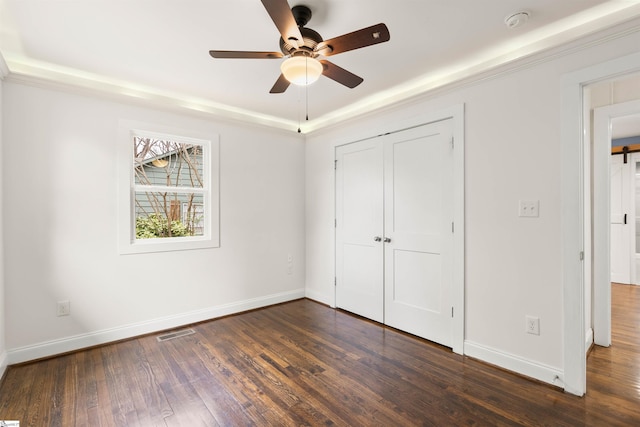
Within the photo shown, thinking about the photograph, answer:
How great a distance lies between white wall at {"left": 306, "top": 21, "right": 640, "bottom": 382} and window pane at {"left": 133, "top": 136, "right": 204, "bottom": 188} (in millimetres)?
2679

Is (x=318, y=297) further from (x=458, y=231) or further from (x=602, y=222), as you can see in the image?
(x=602, y=222)

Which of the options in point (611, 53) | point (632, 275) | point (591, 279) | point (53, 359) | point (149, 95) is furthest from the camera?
point (632, 275)

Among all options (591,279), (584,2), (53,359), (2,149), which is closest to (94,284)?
(53,359)

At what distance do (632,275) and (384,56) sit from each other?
568 centimetres

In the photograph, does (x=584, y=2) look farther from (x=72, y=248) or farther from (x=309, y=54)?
(x=72, y=248)

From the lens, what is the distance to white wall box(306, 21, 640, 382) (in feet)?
7.15

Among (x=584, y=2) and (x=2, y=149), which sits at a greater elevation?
(x=584, y=2)

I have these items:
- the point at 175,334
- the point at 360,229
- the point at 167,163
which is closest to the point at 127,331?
the point at 175,334

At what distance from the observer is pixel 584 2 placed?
189 cm

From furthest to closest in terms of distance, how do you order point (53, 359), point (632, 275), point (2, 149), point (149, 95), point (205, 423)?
point (632, 275) < point (149, 95) < point (53, 359) < point (2, 149) < point (205, 423)

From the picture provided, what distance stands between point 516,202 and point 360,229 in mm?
1702

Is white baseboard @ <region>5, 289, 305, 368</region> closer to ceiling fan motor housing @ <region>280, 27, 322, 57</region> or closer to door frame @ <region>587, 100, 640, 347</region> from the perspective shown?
ceiling fan motor housing @ <region>280, 27, 322, 57</region>

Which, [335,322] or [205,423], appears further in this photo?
[335,322]

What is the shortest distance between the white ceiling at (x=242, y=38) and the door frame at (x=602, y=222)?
112cm
